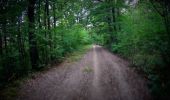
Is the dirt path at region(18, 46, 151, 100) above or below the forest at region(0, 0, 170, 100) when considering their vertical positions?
below

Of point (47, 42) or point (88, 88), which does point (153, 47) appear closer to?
point (88, 88)

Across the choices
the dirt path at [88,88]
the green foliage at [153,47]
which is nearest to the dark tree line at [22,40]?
the dirt path at [88,88]

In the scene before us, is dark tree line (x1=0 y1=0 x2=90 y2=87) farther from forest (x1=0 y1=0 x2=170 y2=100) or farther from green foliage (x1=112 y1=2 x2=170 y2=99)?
green foliage (x1=112 y1=2 x2=170 y2=99)

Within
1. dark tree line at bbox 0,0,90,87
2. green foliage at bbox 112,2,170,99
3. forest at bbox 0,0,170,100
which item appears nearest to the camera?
green foliage at bbox 112,2,170,99

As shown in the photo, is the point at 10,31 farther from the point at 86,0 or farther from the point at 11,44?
the point at 86,0

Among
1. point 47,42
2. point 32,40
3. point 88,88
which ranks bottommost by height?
point 88,88

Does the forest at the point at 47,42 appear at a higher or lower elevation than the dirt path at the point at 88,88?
higher

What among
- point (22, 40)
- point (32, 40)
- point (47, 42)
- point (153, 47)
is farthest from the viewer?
point (47, 42)

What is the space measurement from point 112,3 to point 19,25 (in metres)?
Answer: 16.5

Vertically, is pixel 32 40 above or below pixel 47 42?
above

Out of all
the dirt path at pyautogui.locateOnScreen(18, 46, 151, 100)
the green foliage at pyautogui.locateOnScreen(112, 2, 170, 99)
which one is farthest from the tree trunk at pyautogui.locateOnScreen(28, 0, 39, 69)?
the green foliage at pyautogui.locateOnScreen(112, 2, 170, 99)

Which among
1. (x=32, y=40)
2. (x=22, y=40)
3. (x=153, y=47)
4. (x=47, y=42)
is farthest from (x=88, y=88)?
(x=47, y=42)

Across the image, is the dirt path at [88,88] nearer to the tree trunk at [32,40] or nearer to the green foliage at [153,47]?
the green foliage at [153,47]

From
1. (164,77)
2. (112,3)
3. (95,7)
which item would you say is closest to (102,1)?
(95,7)
